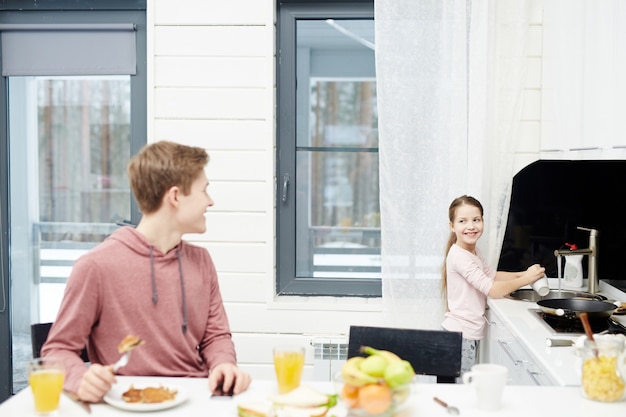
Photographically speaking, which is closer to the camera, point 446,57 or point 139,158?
point 139,158

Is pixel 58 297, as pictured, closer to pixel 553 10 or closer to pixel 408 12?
pixel 408 12

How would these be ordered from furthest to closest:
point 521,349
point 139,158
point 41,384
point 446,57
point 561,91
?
point 446,57 → point 561,91 → point 521,349 → point 139,158 → point 41,384

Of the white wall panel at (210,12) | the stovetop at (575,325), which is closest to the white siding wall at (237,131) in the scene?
the white wall panel at (210,12)

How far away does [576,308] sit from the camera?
267cm

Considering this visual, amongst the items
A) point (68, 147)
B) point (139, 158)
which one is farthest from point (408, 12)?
point (68, 147)

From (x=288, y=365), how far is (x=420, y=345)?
0.56 meters

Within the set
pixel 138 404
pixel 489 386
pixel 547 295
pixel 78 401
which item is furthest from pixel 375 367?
pixel 547 295

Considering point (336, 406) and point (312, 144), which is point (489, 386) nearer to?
point (336, 406)

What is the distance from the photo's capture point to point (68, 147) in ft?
13.9

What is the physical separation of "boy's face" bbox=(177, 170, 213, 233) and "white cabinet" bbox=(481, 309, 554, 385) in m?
1.00

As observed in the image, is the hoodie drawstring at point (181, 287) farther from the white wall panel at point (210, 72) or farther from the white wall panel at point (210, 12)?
the white wall panel at point (210, 12)

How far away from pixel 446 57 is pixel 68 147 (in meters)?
2.08

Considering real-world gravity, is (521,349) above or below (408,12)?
below

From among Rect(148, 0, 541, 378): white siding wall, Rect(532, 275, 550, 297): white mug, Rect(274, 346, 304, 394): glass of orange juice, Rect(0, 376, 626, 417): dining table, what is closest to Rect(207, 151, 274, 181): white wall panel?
Rect(148, 0, 541, 378): white siding wall
